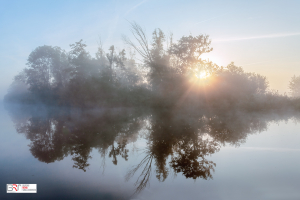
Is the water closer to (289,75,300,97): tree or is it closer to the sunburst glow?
the sunburst glow

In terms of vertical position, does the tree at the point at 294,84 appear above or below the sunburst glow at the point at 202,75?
above

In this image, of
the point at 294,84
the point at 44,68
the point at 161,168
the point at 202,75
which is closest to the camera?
the point at 161,168

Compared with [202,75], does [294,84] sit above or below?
above

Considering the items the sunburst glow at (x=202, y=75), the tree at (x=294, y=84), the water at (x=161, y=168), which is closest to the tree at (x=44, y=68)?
the sunburst glow at (x=202, y=75)

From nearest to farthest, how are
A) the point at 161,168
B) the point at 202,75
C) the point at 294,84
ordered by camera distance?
the point at 161,168, the point at 202,75, the point at 294,84

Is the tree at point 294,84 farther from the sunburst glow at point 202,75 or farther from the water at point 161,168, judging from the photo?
the water at point 161,168

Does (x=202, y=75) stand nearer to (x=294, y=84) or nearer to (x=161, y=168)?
(x=161, y=168)

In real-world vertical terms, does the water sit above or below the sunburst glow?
below

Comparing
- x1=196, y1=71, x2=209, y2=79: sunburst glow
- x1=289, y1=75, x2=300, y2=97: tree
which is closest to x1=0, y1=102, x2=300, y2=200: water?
x1=196, y1=71, x2=209, y2=79: sunburst glow

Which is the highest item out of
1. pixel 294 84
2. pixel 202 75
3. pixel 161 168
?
pixel 294 84

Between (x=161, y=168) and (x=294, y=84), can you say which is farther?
(x=294, y=84)

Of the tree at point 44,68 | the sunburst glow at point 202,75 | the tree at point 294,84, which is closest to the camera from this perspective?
the sunburst glow at point 202,75

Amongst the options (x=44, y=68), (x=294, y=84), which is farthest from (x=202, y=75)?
(x=294, y=84)

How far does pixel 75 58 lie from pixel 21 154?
107 ft
